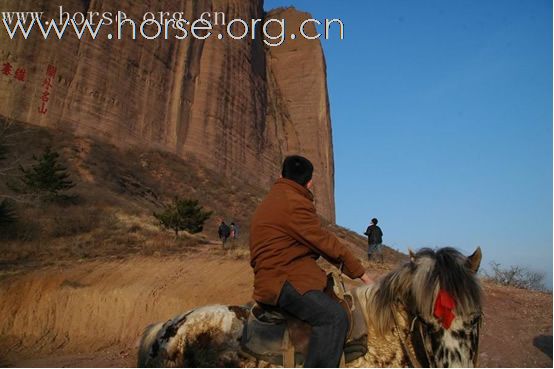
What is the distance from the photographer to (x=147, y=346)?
3.87 meters

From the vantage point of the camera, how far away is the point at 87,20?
37.3 meters

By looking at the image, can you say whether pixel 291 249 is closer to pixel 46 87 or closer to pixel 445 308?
pixel 445 308

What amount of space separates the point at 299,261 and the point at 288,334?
491 mm

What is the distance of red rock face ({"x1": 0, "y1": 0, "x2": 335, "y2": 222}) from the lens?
34.2m

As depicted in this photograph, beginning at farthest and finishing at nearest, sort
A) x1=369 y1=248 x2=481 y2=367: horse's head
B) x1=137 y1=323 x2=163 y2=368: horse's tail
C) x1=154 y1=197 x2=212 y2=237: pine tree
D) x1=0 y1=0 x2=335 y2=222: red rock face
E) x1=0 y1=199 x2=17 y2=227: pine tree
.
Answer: x1=0 y1=0 x2=335 y2=222: red rock face < x1=154 y1=197 x2=212 y2=237: pine tree < x1=0 y1=199 x2=17 y2=227: pine tree < x1=137 y1=323 x2=163 y2=368: horse's tail < x1=369 y1=248 x2=481 y2=367: horse's head

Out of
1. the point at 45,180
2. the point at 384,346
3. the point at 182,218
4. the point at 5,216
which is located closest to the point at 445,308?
the point at 384,346

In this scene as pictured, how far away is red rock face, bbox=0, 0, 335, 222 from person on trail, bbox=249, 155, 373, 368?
34.1 m

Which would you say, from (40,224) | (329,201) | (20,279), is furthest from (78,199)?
(329,201)

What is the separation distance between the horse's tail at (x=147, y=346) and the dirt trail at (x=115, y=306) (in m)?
4.70

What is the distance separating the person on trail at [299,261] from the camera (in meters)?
2.96

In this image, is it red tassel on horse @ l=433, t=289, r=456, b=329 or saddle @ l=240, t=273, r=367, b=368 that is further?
saddle @ l=240, t=273, r=367, b=368

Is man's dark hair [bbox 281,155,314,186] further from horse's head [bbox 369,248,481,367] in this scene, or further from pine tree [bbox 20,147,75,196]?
pine tree [bbox 20,147,75,196]

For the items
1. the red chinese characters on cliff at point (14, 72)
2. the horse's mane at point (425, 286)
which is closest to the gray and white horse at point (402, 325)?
the horse's mane at point (425, 286)

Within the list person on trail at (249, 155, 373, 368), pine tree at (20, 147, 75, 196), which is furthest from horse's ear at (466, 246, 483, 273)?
pine tree at (20, 147, 75, 196)
